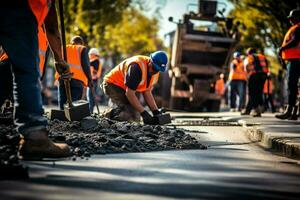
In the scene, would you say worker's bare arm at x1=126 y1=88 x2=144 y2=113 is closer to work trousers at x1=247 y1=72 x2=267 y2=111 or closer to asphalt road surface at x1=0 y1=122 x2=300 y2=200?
asphalt road surface at x1=0 y1=122 x2=300 y2=200

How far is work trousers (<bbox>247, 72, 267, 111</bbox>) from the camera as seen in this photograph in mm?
13453

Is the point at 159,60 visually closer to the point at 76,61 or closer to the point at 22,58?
the point at 76,61

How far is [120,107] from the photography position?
32.7 ft

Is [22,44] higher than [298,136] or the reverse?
higher

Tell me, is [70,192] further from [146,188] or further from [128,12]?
[128,12]

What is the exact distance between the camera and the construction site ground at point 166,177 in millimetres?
3656

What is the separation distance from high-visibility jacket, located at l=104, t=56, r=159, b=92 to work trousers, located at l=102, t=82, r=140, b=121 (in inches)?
3.6

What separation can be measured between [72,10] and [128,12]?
26.2 ft

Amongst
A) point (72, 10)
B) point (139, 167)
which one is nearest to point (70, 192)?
point (139, 167)

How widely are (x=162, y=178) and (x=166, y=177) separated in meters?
0.06

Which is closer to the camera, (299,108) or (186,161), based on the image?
(186,161)

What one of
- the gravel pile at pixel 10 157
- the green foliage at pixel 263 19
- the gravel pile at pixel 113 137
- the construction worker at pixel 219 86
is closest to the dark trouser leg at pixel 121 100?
the gravel pile at pixel 113 137

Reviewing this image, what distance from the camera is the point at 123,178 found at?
165 inches

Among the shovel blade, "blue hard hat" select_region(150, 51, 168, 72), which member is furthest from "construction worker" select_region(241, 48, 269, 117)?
the shovel blade
